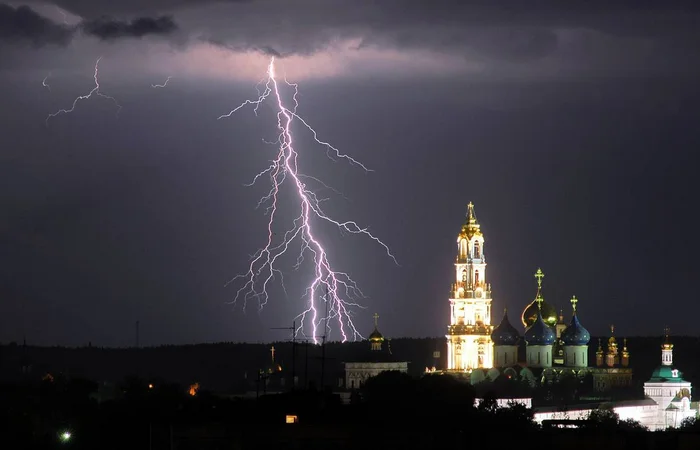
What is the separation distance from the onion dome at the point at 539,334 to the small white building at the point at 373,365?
7868 mm

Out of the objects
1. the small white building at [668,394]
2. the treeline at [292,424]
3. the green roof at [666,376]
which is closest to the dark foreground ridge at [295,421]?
the treeline at [292,424]

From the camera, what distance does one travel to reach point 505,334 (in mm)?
151750

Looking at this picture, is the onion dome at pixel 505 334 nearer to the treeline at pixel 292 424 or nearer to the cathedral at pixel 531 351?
the cathedral at pixel 531 351

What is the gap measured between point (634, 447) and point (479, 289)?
4911 centimetres

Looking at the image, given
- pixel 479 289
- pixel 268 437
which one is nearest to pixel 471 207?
pixel 479 289

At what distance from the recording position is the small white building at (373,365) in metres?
150

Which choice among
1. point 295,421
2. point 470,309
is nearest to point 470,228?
point 470,309

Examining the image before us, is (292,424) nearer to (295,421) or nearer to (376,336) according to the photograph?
(295,421)

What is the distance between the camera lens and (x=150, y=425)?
88.4 m

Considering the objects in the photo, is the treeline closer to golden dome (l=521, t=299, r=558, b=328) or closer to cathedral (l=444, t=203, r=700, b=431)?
cathedral (l=444, t=203, r=700, b=431)

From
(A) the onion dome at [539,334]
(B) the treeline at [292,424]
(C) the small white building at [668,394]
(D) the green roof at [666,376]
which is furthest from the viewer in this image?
(A) the onion dome at [539,334]

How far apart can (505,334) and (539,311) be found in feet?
9.81

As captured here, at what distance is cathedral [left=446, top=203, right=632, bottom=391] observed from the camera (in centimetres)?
14450

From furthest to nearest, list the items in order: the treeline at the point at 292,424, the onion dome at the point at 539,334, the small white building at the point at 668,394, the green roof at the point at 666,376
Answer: the onion dome at the point at 539,334, the green roof at the point at 666,376, the small white building at the point at 668,394, the treeline at the point at 292,424
